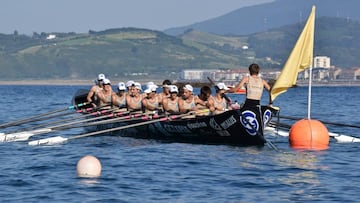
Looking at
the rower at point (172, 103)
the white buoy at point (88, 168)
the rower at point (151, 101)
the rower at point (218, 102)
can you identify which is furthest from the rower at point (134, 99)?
the white buoy at point (88, 168)

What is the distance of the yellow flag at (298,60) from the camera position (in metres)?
24.7

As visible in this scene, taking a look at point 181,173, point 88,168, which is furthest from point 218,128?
point 88,168

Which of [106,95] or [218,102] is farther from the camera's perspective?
[106,95]

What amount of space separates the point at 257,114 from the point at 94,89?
981 cm

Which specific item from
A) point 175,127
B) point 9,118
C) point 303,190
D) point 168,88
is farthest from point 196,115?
point 9,118

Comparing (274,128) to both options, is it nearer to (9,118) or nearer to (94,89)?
(94,89)

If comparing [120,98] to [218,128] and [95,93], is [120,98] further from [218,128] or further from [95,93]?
A: [218,128]

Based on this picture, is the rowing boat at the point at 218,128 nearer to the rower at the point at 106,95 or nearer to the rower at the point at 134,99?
the rower at the point at 134,99

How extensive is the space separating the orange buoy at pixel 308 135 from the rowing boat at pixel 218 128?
0.75 m

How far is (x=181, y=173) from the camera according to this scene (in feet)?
66.7

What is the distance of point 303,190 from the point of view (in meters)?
18.3

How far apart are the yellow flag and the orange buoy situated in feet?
3.74

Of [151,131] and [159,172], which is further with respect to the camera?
[151,131]

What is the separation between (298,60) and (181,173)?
20.1 feet
